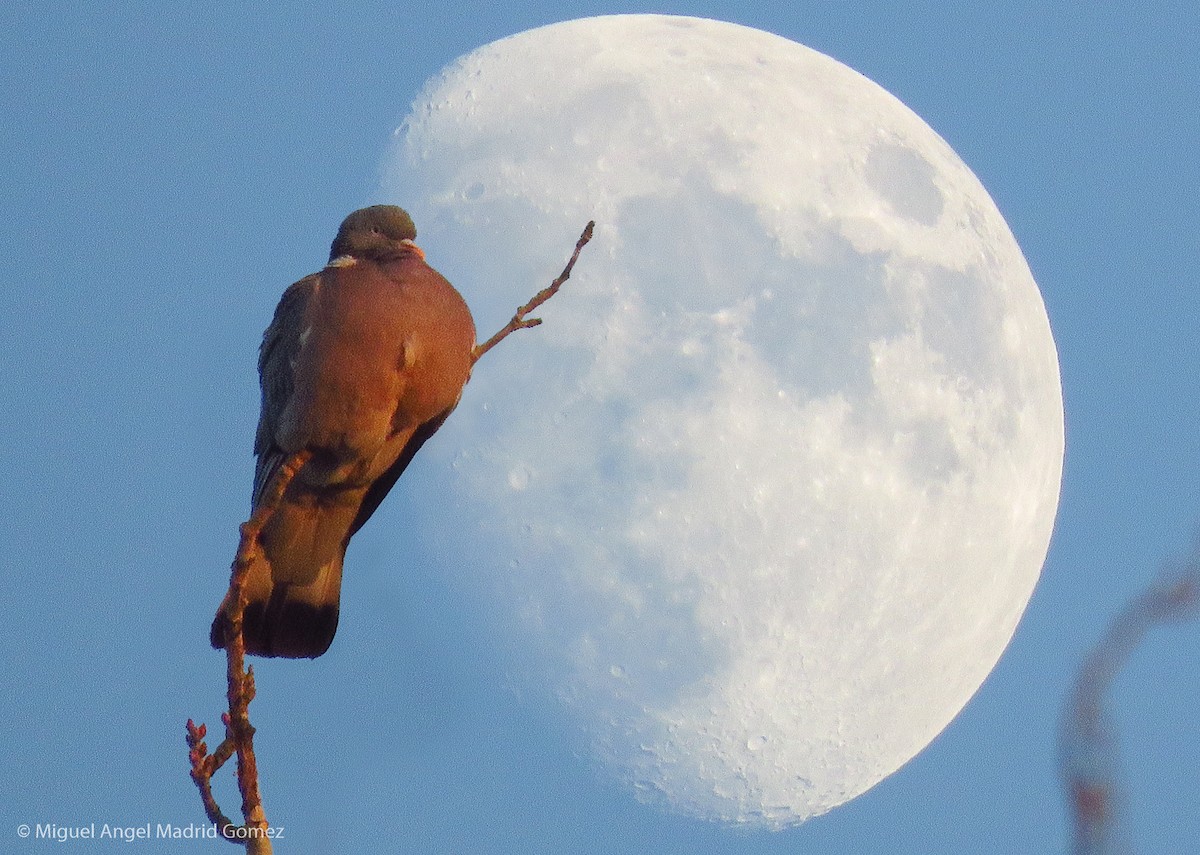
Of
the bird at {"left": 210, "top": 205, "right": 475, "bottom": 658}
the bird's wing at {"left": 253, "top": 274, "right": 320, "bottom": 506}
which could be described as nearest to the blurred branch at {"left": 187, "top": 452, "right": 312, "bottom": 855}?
the bird at {"left": 210, "top": 205, "right": 475, "bottom": 658}

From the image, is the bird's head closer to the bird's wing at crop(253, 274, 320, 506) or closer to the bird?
the bird

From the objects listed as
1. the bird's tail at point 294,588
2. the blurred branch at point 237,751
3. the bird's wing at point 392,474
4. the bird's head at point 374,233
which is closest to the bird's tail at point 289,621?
the bird's tail at point 294,588

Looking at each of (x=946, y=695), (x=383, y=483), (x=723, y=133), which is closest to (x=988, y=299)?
(x=723, y=133)

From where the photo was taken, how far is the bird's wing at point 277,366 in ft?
12.9

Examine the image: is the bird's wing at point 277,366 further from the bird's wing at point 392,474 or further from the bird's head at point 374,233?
the bird's wing at point 392,474

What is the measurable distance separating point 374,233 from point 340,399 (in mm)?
574

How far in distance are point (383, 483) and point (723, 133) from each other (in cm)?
243

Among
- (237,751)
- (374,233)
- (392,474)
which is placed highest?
(374,233)

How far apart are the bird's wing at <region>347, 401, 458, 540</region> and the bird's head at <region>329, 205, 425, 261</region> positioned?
51cm

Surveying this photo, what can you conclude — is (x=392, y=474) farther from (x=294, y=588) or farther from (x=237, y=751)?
(x=237, y=751)

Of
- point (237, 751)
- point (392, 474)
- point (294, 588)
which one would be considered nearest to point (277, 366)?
point (392, 474)

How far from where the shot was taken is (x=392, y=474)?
428 cm

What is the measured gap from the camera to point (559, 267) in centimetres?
553

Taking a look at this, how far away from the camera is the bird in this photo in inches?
143
